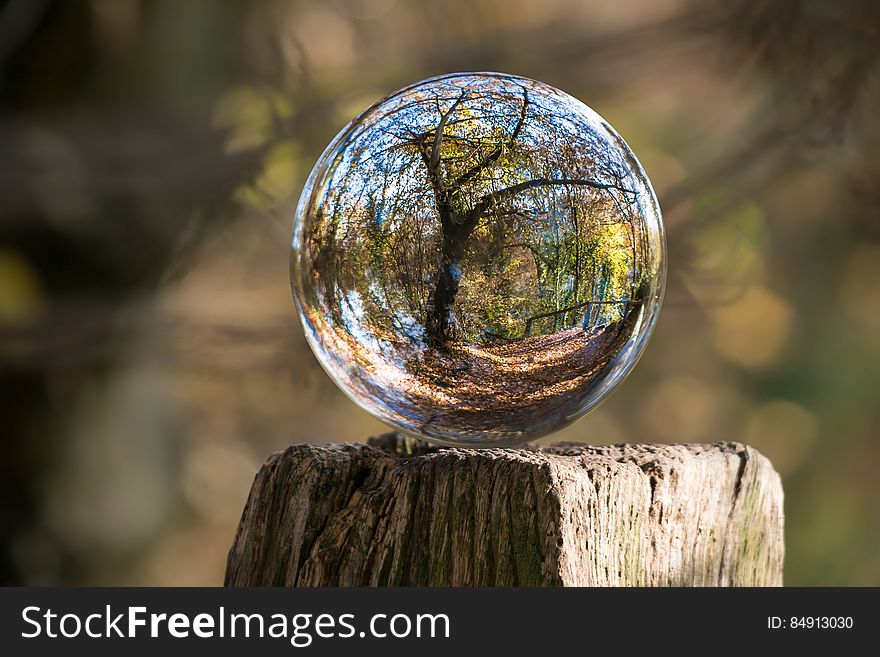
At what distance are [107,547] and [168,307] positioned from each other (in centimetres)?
86

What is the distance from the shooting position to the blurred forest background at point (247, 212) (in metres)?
3.08

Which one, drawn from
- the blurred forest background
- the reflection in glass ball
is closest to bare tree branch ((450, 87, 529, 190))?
the reflection in glass ball

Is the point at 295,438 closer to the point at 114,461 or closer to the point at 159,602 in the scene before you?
the point at 114,461

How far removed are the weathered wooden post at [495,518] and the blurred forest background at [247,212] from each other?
145cm

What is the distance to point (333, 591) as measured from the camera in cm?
142

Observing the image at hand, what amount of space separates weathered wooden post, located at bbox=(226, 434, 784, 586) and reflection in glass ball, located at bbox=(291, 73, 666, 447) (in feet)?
0.39

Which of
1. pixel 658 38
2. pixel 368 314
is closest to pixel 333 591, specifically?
pixel 368 314

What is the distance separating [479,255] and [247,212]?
2.08m

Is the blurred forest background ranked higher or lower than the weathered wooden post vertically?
higher

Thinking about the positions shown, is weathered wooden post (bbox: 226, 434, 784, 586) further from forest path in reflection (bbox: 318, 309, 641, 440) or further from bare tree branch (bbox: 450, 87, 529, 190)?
bare tree branch (bbox: 450, 87, 529, 190)

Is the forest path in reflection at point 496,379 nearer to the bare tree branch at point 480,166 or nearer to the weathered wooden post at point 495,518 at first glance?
the weathered wooden post at point 495,518

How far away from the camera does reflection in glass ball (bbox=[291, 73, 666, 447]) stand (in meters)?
1.38

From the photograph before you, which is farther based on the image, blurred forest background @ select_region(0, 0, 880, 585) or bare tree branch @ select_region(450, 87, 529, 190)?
blurred forest background @ select_region(0, 0, 880, 585)

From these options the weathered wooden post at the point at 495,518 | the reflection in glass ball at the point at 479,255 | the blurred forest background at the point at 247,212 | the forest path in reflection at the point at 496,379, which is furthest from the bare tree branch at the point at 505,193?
the blurred forest background at the point at 247,212
